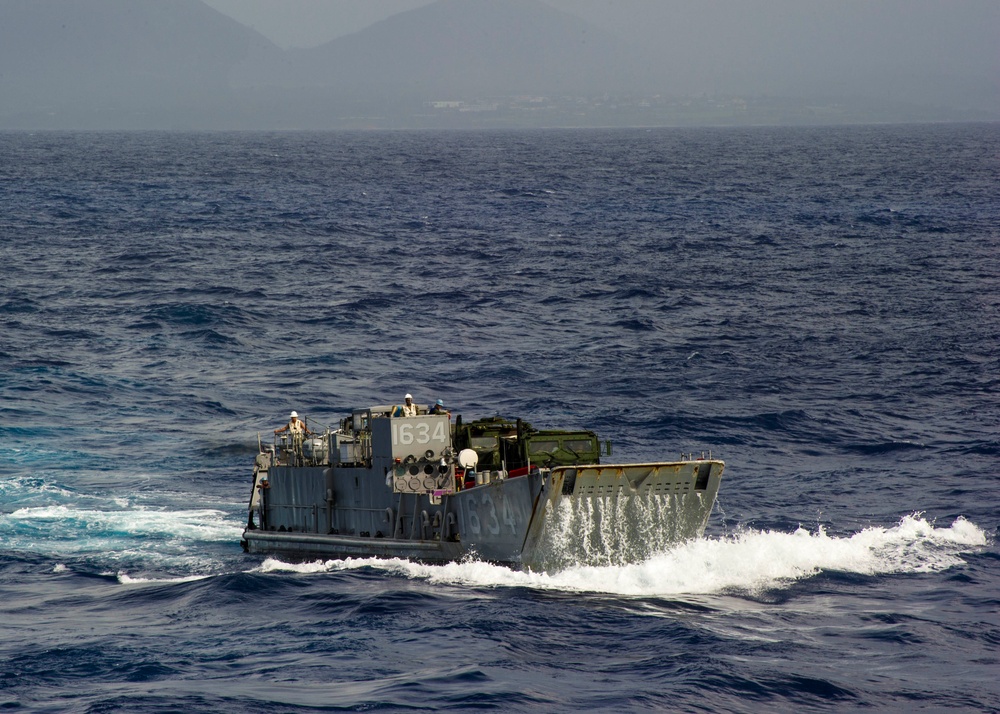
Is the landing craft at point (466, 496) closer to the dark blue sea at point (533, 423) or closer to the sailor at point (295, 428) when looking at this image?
the sailor at point (295, 428)

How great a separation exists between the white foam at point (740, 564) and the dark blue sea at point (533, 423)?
0.12 metres

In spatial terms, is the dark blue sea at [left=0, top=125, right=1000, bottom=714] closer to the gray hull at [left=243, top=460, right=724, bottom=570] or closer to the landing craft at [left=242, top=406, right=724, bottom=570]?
the gray hull at [left=243, top=460, right=724, bottom=570]

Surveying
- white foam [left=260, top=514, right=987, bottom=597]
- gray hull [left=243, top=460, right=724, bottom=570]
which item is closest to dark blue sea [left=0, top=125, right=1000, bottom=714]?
A: white foam [left=260, top=514, right=987, bottom=597]

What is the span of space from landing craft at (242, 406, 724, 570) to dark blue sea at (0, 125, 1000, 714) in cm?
80

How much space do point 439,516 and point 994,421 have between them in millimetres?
26857

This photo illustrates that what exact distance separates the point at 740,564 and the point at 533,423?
1752 cm

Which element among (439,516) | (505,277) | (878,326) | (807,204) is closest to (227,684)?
(439,516)

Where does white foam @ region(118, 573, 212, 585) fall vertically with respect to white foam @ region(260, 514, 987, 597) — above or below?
below

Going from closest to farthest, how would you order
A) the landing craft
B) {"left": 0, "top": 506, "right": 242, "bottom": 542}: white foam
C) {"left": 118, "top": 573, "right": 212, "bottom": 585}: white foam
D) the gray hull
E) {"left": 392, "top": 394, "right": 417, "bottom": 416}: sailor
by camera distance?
the gray hull
the landing craft
{"left": 118, "top": 573, "right": 212, "bottom": 585}: white foam
{"left": 392, "top": 394, "right": 417, "bottom": 416}: sailor
{"left": 0, "top": 506, "right": 242, "bottom": 542}: white foam

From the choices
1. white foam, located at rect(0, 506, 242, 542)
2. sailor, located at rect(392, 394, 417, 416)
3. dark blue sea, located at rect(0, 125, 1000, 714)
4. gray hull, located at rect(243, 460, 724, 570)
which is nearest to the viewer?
dark blue sea, located at rect(0, 125, 1000, 714)

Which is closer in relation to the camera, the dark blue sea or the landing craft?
the dark blue sea

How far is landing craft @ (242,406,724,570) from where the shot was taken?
36.1 meters

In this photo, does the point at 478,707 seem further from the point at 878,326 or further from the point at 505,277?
the point at 505,277

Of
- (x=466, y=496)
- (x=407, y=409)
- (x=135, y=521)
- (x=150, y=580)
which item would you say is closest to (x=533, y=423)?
(x=407, y=409)
